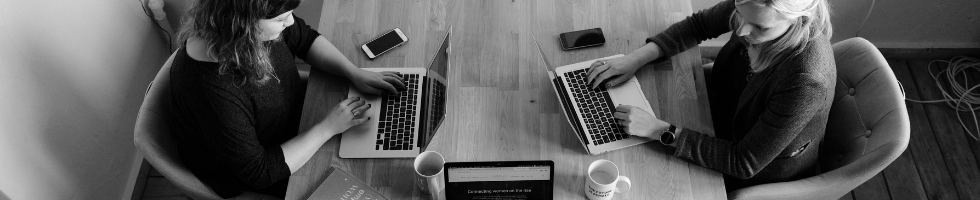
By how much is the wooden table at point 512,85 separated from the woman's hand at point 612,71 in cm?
5

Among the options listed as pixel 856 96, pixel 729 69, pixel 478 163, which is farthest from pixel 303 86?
pixel 856 96

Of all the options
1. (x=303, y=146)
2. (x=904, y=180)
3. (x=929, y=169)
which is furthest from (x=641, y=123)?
(x=929, y=169)

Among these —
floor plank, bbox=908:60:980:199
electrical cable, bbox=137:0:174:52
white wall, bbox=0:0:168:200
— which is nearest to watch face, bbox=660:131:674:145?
floor plank, bbox=908:60:980:199

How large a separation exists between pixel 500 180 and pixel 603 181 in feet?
0.80

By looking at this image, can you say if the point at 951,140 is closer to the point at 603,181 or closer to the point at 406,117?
the point at 603,181

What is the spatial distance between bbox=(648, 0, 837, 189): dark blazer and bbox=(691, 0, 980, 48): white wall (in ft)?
3.07

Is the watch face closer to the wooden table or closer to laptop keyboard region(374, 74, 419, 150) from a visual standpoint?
the wooden table

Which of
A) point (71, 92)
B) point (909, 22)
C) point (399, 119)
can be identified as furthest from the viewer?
point (909, 22)

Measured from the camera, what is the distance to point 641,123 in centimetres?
179

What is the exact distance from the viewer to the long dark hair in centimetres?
152

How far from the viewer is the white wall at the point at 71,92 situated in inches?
80.9

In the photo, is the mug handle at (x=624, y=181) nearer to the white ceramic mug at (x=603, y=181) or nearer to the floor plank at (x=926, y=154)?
the white ceramic mug at (x=603, y=181)

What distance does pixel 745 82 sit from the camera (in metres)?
1.92

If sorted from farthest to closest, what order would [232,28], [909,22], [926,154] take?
[909,22] < [926,154] < [232,28]
